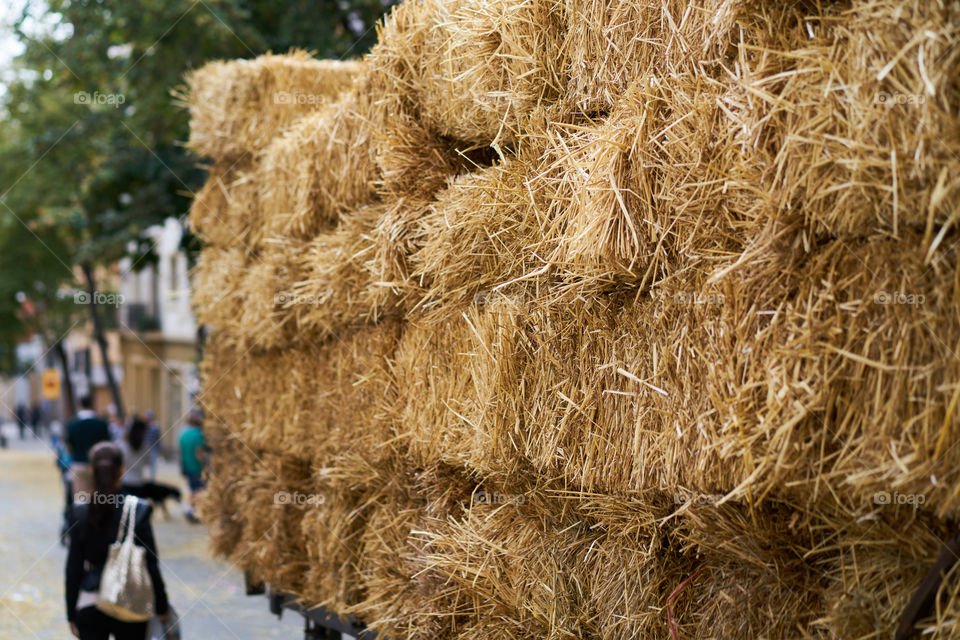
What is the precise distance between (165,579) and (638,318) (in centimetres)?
884

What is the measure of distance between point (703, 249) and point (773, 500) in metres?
0.66

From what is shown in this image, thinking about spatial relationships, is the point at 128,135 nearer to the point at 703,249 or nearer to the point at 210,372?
the point at 210,372

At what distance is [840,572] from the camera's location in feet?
7.95

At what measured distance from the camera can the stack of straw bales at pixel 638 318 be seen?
2.13 m

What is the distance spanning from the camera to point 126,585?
4840 mm

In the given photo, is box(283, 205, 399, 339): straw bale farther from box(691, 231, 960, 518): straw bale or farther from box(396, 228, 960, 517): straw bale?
box(691, 231, 960, 518): straw bale

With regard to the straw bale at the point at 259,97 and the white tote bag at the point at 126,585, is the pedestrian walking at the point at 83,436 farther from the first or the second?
the white tote bag at the point at 126,585

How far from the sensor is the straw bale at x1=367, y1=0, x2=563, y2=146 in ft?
10.9

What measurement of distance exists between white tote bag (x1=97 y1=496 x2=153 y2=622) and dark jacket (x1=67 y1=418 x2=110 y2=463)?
6.56m
